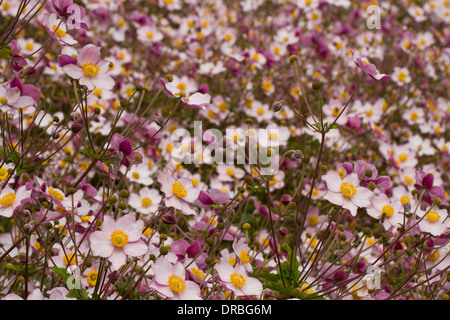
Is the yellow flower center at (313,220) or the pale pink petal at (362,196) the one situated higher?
the yellow flower center at (313,220)

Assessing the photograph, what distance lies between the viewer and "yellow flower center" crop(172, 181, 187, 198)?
160cm

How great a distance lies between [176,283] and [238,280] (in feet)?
0.66

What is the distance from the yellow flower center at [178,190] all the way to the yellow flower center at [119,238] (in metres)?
0.28

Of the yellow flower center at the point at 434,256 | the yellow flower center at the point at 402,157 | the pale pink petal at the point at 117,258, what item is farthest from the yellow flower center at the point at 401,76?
the pale pink petal at the point at 117,258

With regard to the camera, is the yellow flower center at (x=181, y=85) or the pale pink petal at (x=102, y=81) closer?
the pale pink petal at (x=102, y=81)

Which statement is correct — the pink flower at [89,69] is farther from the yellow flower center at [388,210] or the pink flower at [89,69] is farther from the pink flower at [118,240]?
the yellow flower center at [388,210]

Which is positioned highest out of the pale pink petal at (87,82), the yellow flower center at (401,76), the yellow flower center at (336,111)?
the yellow flower center at (401,76)

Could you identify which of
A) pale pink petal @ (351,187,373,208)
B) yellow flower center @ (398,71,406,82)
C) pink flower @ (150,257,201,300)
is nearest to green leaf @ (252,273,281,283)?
pink flower @ (150,257,201,300)

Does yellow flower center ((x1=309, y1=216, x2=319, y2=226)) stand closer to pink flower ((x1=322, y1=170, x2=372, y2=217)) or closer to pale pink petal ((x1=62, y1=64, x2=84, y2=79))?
pink flower ((x1=322, y1=170, x2=372, y2=217))

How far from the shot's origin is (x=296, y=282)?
5.13 ft

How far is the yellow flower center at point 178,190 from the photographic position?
63.0 inches

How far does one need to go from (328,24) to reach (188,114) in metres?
2.09
